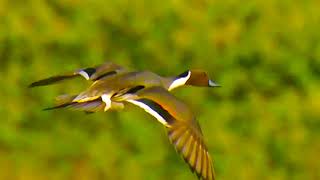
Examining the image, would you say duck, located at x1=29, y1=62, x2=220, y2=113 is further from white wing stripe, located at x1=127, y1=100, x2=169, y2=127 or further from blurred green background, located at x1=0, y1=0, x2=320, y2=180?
blurred green background, located at x1=0, y1=0, x2=320, y2=180

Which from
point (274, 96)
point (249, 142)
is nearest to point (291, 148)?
point (249, 142)

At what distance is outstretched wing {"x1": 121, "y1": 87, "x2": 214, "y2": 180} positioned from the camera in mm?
3643

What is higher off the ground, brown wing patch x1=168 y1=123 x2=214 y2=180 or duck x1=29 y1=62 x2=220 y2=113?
duck x1=29 y1=62 x2=220 y2=113

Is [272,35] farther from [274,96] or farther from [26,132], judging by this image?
[26,132]

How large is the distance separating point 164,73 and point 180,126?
2.13 m

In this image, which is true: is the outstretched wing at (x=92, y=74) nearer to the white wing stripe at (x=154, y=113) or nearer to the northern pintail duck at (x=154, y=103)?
the northern pintail duck at (x=154, y=103)

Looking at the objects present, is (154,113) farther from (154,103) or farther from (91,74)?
(91,74)

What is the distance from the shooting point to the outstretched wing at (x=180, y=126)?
3643 mm

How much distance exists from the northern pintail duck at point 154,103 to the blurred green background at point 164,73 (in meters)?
1.09

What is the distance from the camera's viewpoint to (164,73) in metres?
5.82

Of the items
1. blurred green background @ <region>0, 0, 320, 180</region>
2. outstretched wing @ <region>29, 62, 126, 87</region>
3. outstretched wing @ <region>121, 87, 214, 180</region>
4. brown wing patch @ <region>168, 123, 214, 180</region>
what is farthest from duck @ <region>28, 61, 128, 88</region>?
blurred green background @ <region>0, 0, 320, 180</region>

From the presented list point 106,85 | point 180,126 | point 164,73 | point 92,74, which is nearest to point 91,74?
point 92,74

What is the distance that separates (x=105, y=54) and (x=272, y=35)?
723 mm

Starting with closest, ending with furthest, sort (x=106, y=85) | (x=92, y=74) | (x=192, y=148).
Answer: (x=192, y=148)
(x=106, y=85)
(x=92, y=74)
